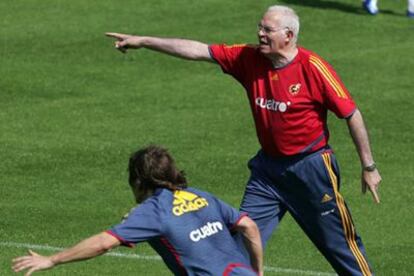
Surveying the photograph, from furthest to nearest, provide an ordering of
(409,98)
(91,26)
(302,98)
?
(91,26)
(409,98)
(302,98)

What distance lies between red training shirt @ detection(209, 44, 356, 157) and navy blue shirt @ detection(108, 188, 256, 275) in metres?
2.30

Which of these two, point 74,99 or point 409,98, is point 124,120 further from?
point 409,98

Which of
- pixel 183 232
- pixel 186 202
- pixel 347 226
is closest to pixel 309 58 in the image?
pixel 347 226

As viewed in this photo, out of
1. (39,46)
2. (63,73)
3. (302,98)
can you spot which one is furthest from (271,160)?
(39,46)

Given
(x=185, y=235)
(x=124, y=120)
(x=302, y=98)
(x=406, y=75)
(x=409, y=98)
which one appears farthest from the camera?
(x=406, y=75)

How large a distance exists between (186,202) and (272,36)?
2615mm

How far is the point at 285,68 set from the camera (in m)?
10.8

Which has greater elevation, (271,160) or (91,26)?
(271,160)

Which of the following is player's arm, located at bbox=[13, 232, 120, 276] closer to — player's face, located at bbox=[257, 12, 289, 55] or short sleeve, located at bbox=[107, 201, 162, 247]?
short sleeve, located at bbox=[107, 201, 162, 247]

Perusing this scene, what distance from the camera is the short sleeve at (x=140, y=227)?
8.45 m

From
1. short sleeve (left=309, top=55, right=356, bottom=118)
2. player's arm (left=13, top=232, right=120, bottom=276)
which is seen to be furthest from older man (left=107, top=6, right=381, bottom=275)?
player's arm (left=13, top=232, right=120, bottom=276)

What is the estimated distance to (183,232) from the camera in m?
8.45

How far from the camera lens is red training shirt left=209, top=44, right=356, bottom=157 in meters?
10.7

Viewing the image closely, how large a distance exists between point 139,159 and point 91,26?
15.8 meters
